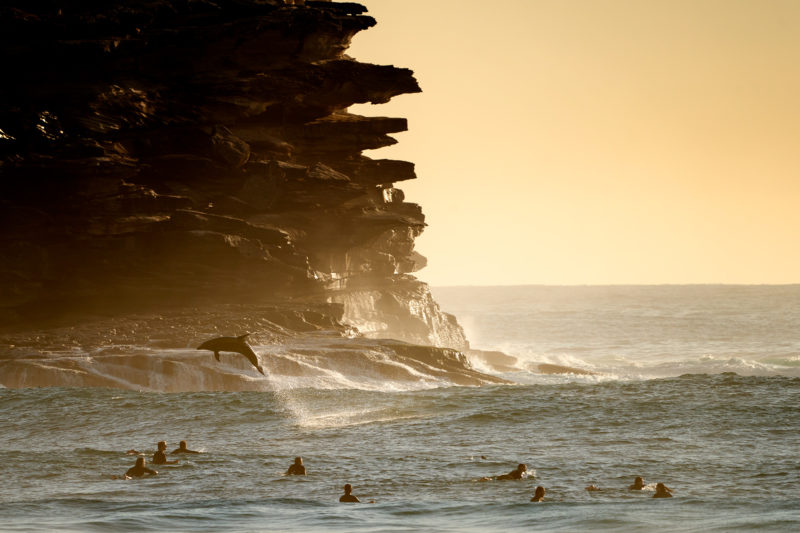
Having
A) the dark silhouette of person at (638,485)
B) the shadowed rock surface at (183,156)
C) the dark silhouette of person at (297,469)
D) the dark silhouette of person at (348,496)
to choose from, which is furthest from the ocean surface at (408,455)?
the shadowed rock surface at (183,156)

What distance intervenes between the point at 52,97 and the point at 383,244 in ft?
70.9

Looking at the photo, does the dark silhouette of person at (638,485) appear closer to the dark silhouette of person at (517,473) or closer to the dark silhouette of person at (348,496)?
the dark silhouette of person at (517,473)

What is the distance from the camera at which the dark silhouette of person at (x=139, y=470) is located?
29.9 meters

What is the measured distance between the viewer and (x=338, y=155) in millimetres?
59094

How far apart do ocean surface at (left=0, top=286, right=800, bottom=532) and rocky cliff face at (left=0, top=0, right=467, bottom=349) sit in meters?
9.34

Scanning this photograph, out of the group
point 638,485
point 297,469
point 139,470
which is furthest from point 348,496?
point 638,485

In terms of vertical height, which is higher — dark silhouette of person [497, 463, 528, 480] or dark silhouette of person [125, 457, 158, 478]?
dark silhouette of person [125, 457, 158, 478]

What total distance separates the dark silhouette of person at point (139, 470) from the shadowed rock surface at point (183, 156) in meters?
20.6

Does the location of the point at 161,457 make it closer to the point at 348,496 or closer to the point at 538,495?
the point at 348,496

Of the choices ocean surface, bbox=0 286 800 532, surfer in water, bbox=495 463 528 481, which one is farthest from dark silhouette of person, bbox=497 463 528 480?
ocean surface, bbox=0 286 800 532

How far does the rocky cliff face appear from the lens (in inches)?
1962

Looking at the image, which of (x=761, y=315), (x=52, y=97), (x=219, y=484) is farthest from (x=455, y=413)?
(x=761, y=315)

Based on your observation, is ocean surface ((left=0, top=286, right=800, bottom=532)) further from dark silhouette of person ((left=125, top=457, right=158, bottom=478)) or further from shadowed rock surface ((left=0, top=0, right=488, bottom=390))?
shadowed rock surface ((left=0, top=0, right=488, bottom=390))

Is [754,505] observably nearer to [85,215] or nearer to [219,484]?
[219,484]
